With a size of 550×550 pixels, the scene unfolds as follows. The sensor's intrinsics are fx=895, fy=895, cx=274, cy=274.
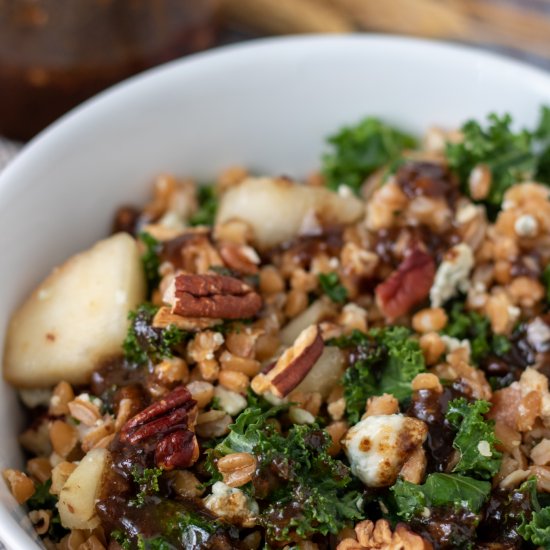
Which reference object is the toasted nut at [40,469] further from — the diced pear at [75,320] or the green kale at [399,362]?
the green kale at [399,362]

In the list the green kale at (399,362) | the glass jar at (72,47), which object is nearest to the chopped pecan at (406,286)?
the green kale at (399,362)

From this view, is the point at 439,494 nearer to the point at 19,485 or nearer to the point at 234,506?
the point at 234,506

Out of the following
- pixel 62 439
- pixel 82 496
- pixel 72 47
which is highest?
pixel 72 47

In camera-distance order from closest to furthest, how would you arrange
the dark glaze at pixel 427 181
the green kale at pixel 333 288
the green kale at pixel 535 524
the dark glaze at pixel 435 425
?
the green kale at pixel 535 524
the dark glaze at pixel 435 425
the green kale at pixel 333 288
the dark glaze at pixel 427 181

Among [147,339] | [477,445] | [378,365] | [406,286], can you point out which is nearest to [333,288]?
[406,286]

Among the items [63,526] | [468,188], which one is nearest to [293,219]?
[468,188]

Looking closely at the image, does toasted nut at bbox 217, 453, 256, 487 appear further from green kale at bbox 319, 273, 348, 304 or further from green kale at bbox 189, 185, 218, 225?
green kale at bbox 189, 185, 218, 225

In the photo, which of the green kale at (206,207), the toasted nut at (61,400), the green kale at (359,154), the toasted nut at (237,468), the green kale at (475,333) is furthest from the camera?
the green kale at (359,154)

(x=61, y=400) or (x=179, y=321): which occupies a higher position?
(x=179, y=321)
